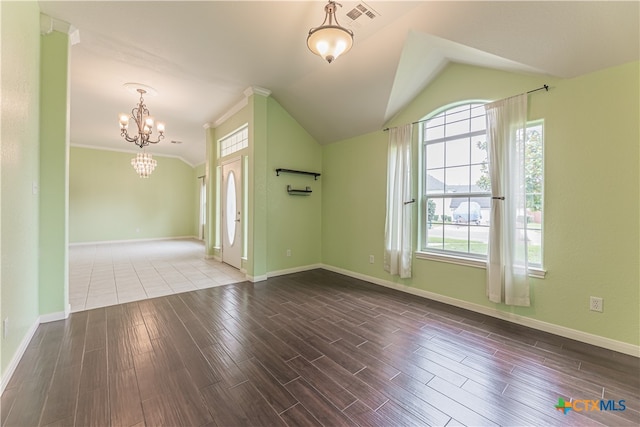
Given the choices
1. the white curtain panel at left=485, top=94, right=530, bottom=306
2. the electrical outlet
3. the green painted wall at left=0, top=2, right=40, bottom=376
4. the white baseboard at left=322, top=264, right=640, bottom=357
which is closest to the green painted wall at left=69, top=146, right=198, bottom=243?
the green painted wall at left=0, top=2, right=40, bottom=376

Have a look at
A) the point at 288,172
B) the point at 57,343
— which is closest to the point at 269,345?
the point at 57,343

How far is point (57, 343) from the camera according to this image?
227 cm

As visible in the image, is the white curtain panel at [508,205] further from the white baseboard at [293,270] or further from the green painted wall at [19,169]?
the green painted wall at [19,169]

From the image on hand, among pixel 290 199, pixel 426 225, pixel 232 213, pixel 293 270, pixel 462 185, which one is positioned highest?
pixel 462 185

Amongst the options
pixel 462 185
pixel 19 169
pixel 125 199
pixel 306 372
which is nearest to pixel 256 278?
pixel 306 372

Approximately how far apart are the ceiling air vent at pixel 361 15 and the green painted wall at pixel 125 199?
8.89 meters

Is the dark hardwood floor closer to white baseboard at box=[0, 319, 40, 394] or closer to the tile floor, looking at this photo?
white baseboard at box=[0, 319, 40, 394]

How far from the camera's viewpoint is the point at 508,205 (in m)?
2.70

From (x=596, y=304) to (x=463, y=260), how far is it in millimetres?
1140

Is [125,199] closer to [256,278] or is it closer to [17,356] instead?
[256,278]

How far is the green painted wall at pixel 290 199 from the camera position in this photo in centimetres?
452

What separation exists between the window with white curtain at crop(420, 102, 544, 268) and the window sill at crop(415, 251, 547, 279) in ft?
0.06

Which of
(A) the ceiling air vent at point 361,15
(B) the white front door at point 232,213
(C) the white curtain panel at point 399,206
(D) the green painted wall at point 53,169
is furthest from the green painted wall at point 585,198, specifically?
(D) the green painted wall at point 53,169

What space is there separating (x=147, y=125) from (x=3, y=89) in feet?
9.73
